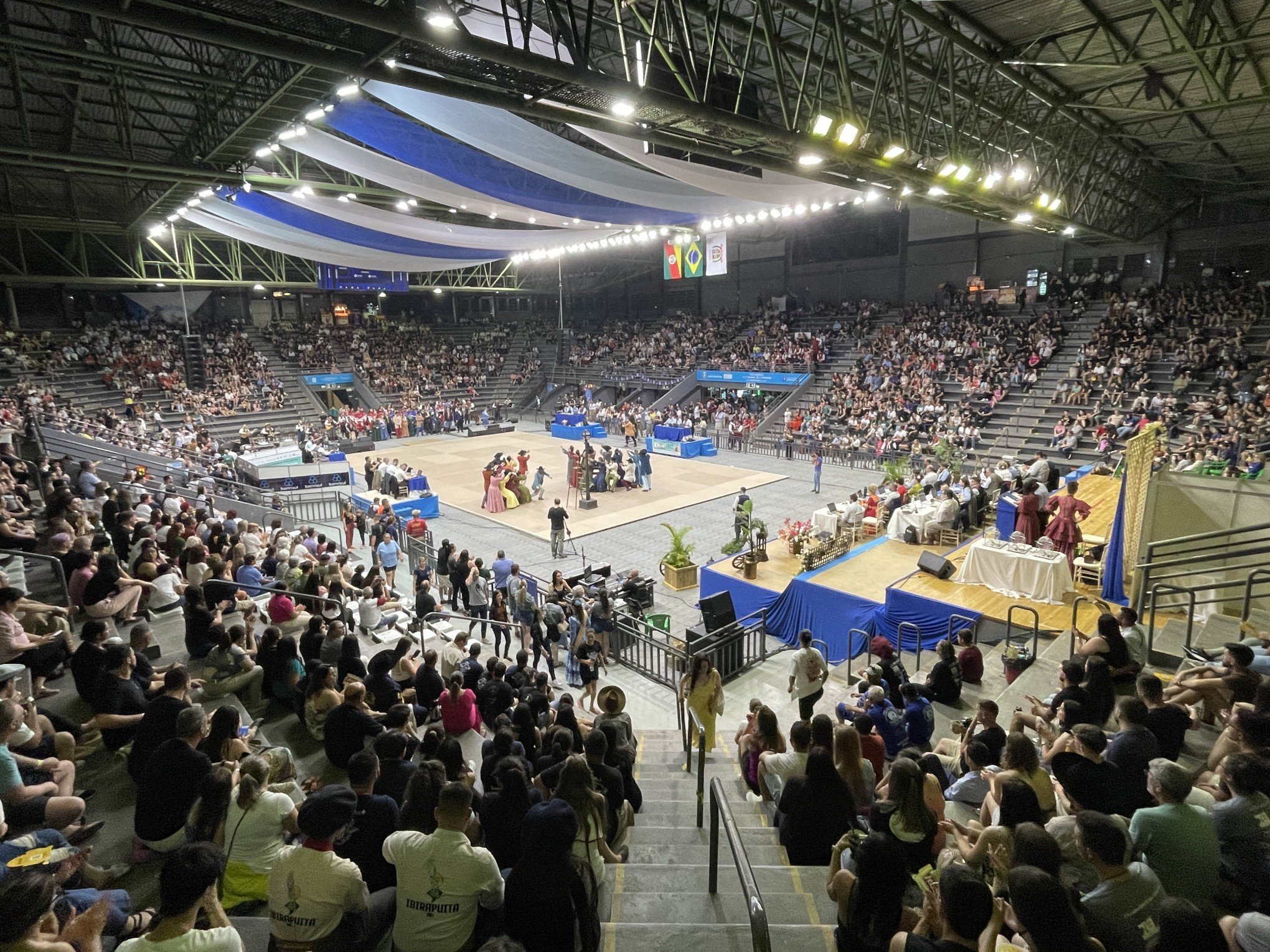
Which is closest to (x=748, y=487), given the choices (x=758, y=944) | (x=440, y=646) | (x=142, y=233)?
(x=440, y=646)

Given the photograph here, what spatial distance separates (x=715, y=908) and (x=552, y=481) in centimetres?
1813

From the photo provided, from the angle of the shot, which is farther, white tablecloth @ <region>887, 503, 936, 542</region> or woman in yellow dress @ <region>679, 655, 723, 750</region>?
white tablecloth @ <region>887, 503, 936, 542</region>

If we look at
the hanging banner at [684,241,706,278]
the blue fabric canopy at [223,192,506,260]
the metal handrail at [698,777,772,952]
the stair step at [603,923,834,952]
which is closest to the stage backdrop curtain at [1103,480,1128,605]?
the metal handrail at [698,777,772,952]

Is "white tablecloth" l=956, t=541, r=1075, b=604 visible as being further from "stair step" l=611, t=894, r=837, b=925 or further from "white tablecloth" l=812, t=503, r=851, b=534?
"stair step" l=611, t=894, r=837, b=925

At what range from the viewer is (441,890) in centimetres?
279

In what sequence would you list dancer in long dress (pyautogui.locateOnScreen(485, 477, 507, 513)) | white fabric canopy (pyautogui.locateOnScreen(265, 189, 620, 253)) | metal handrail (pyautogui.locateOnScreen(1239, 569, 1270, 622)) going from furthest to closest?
dancer in long dress (pyautogui.locateOnScreen(485, 477, 507, 513))
white fabric canopy (pyautogui.locateOnScreen(265, 189, 620, 253))
metal handrail (pyautogui.locateOnScreen(1239, 569, 1270, 622))

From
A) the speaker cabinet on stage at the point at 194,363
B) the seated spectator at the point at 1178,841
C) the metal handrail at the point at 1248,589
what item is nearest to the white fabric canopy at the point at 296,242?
the speaker cabinet on stage at the point at 194,363

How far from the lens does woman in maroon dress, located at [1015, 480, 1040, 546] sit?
10.6m

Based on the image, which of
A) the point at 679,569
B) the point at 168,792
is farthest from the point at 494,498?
the point at 168,792

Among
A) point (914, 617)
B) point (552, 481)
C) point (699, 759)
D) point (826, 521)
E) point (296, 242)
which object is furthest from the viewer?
point (552, 481)

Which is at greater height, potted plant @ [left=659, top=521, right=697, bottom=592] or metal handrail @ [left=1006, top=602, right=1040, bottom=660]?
metal handrail @ [left=1006, top=602, right=1040, bottom=660]

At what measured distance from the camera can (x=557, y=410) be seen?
36719mm

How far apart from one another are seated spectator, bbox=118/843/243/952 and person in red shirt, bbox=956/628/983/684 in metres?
6.85

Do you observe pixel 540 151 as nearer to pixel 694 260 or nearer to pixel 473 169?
pixel 473 169
